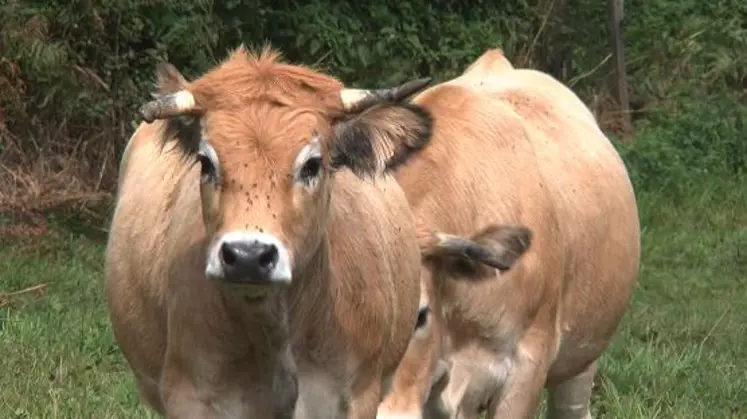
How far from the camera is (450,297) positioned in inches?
297

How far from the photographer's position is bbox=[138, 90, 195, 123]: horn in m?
5.46

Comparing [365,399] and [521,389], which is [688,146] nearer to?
[521,389]

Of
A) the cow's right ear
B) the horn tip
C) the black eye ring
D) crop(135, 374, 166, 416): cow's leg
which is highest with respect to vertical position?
A: the horn tip

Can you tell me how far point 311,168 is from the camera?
5375 millimetres

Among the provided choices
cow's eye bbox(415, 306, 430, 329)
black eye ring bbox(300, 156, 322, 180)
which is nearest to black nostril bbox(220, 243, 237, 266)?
black eye ring bbox(300, 156, 322, 180)

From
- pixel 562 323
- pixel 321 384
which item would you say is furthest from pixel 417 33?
pixel 321 384

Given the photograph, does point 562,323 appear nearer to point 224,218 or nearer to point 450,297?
point 450,297

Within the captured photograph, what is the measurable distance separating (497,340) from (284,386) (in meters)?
1.96

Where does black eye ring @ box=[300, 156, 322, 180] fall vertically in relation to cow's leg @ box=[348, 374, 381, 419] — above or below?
above

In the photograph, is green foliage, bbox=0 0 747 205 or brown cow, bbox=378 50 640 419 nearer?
brown cow, bbox=378 50 640 419

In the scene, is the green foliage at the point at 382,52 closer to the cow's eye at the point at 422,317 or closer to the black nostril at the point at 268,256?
the cow's eye at the point at 422,317

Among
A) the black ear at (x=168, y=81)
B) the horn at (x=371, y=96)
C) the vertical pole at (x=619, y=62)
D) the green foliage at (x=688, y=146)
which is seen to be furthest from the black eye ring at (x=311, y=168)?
the vertical pole at (x=619, y=62)

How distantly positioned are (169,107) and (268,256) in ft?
2.42

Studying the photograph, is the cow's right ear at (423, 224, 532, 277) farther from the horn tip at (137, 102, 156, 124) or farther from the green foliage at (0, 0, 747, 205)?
the green foliage at (0, 0, 747, 205)
